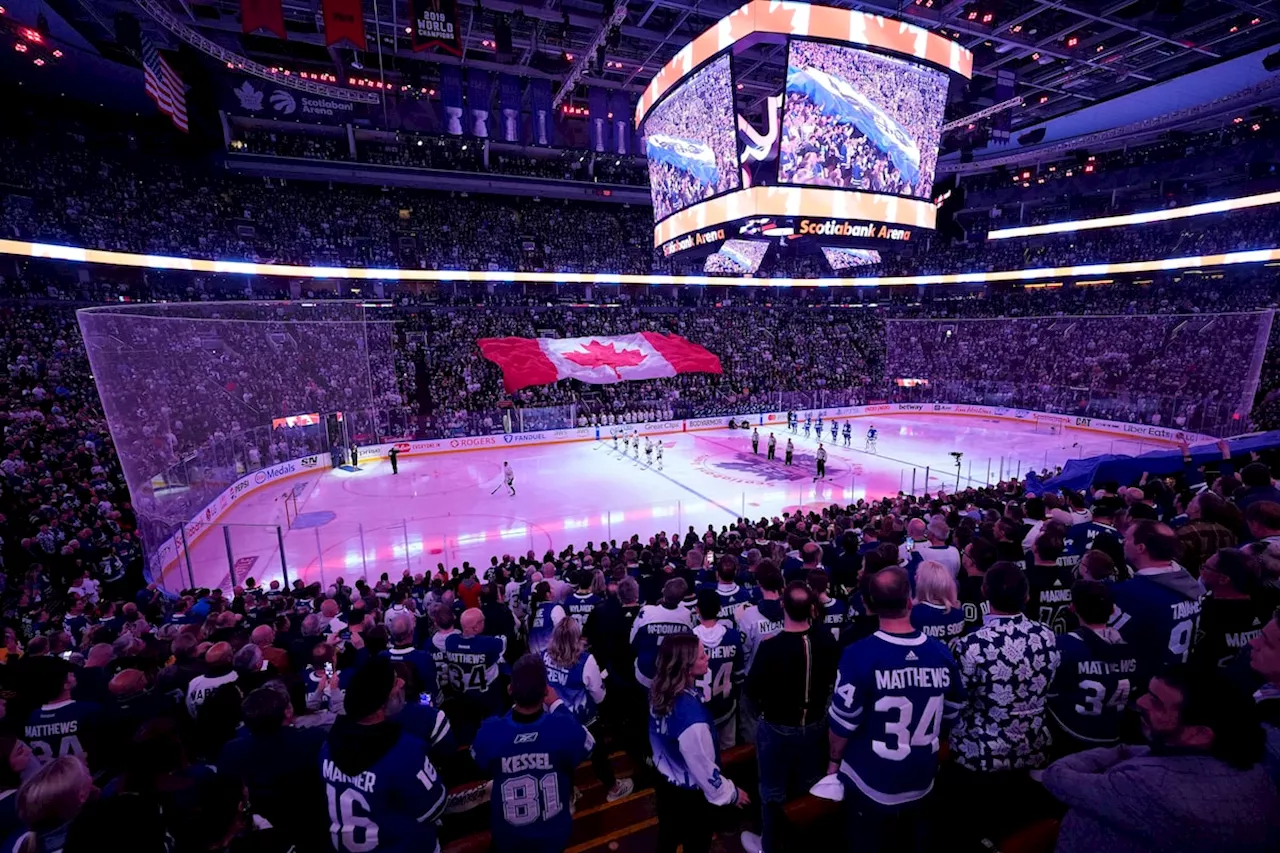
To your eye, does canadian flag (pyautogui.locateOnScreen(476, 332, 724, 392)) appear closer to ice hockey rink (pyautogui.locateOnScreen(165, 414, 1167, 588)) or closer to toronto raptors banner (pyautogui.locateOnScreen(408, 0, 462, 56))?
ice hockey rink (pyautogui.locateOnScreen(165, 414, 1167, 588))

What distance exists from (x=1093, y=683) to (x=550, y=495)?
19412 millimetres

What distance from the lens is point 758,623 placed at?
13.4ft

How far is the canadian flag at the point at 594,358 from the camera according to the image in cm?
3494

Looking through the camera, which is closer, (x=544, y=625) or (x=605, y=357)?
(x=544, y=625)

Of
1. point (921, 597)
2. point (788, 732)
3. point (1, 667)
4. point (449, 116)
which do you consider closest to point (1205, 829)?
point (788, 732)

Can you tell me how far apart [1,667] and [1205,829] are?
7.11 meters

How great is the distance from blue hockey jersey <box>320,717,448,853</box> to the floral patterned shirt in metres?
2.61

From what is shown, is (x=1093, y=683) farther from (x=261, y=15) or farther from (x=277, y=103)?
(x=277, y=103)

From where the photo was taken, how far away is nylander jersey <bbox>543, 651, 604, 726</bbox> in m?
3.82

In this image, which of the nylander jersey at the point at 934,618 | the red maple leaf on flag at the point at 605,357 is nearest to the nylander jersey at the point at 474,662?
the nylander jersey at the point at 934,618

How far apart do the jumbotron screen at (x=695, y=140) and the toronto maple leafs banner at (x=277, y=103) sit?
585 inches

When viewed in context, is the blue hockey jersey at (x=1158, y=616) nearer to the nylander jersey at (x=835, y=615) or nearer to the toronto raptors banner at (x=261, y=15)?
the nylander jersey at (x=835, y=615)

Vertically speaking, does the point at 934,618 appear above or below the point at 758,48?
below

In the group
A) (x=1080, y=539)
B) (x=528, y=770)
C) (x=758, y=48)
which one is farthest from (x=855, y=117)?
(x=528, y=770)
